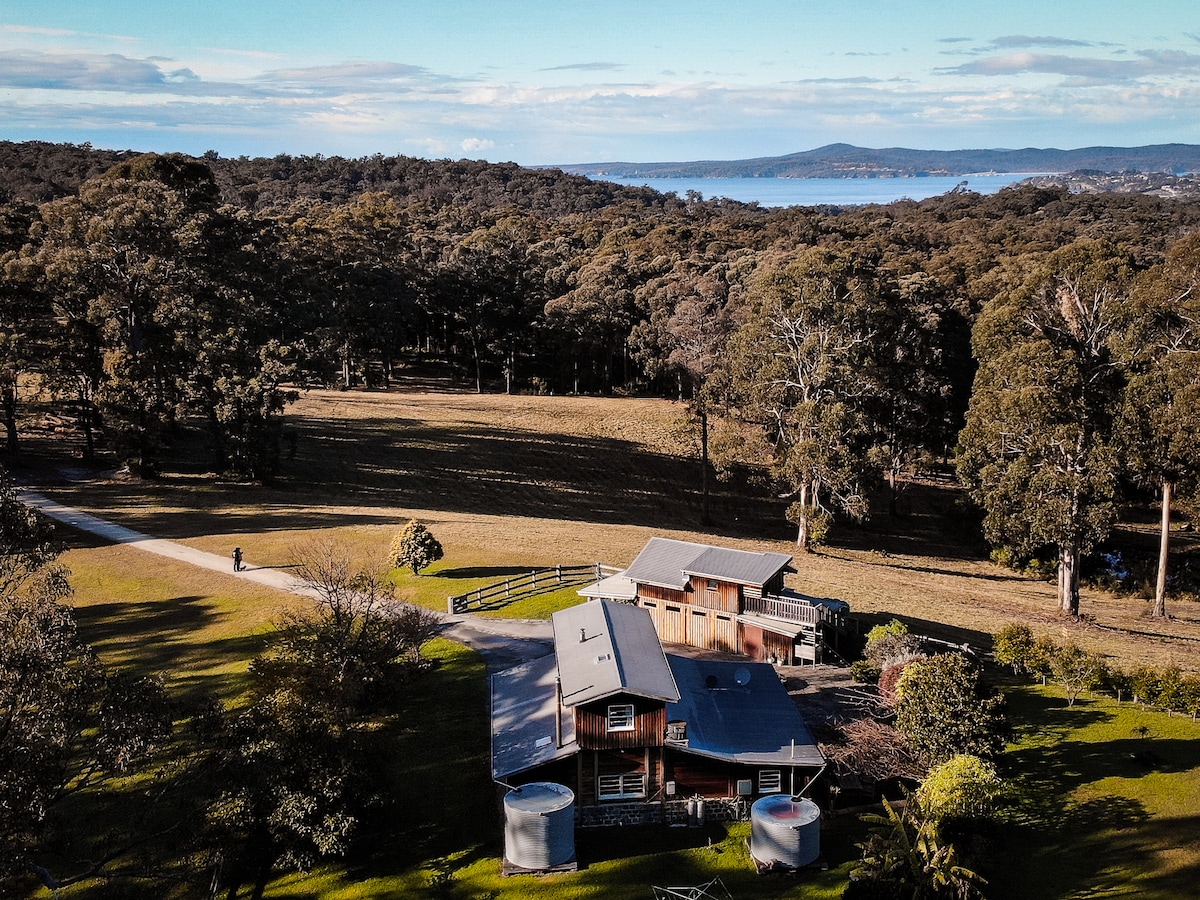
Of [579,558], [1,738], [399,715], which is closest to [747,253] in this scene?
[579,558]

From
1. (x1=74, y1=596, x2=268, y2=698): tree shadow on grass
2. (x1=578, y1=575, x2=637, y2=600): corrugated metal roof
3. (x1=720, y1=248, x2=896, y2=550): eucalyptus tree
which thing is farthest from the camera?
(x1=720, y1=248, x2=896, y2=550): eucalyptus tree

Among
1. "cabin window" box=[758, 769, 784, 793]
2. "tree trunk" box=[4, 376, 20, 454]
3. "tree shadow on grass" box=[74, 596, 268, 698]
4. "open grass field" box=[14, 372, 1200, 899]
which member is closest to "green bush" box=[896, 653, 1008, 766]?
"open grass field" box=[14, 372, 1200, 899]

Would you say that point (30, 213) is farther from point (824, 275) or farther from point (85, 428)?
point (824, 275)

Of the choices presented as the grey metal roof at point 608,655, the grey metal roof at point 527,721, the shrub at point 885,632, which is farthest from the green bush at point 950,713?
the grey metal roof at point 527,721

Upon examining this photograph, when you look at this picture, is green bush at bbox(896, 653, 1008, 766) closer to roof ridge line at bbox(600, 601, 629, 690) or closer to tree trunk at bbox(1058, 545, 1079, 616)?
roof ridge line at bbox(600, 601, 629, 690)

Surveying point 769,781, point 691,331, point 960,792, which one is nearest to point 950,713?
point 960,792

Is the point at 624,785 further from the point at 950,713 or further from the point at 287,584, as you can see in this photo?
the point at 287,584
